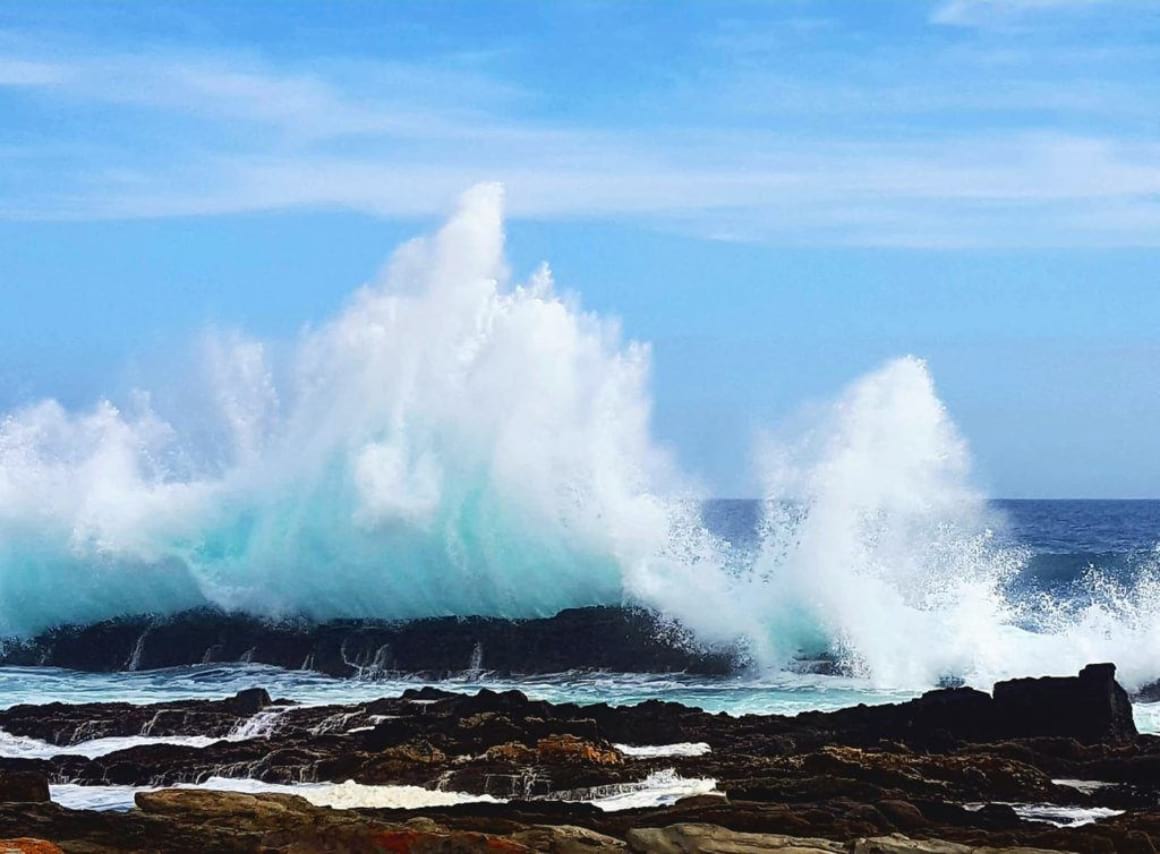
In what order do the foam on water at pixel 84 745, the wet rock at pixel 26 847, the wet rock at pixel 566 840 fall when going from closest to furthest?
the wet rock at pixel 26 847 → the wet rock at pixel 566 840 → the foam on water at pixel 84 745

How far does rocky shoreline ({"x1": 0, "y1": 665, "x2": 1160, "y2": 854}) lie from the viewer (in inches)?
418

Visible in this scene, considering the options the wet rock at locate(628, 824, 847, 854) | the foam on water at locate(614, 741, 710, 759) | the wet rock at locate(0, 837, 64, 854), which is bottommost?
the wet rock at locate(0, 837, 64, 854)

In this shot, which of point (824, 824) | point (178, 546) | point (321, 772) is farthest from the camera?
point (178, 546)

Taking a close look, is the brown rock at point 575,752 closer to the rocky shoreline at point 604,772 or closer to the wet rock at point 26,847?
the rocky shoreline at point 604,772

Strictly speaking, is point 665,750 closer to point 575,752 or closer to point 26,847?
point 575,752

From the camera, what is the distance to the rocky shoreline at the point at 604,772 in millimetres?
10625

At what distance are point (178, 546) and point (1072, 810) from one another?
22.4 metres

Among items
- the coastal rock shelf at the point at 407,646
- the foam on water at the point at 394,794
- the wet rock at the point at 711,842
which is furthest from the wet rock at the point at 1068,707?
the coastal rock shelf at the point at 407,646

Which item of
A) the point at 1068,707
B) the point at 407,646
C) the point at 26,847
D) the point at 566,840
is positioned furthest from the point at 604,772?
the point at 407,646

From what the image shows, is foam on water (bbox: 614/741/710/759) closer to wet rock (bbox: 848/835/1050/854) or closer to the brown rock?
the brown rock

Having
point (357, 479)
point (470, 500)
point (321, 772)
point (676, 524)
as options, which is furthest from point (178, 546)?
point (321, 772)

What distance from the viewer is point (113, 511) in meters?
32.7

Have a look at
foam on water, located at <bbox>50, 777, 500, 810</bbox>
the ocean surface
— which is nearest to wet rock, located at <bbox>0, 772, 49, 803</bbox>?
foam on water, located at <bbox>50, 777, 500, 810</bbox>

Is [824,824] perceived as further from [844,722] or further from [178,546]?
[178,546]
